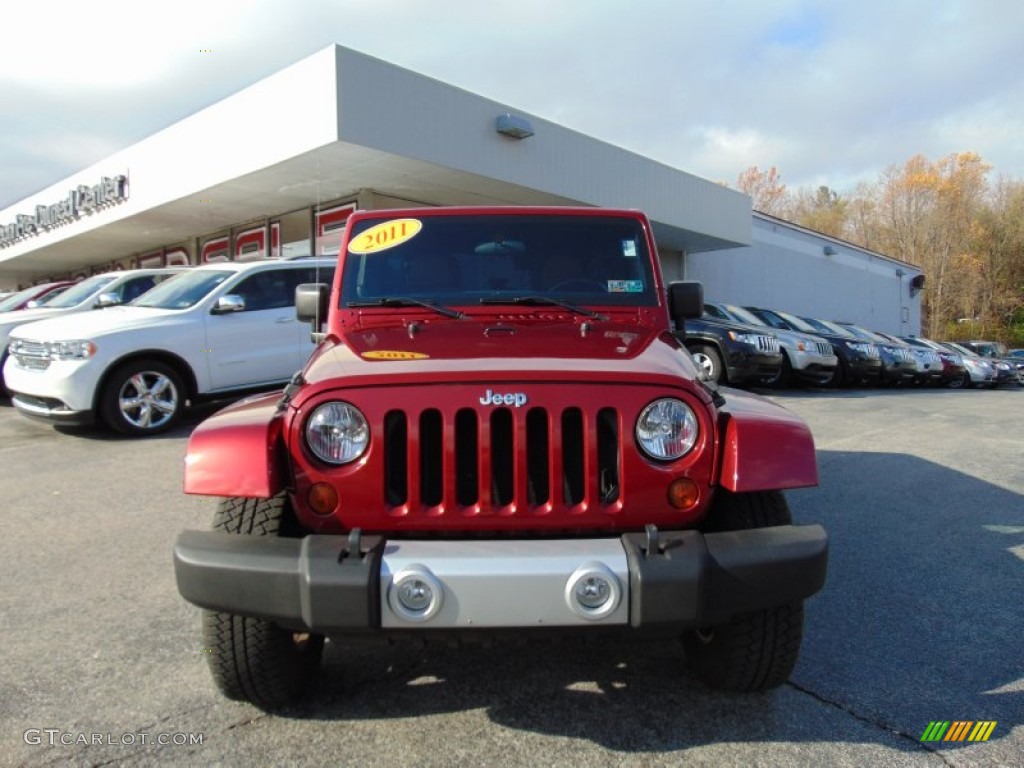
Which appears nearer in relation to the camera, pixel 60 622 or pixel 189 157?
pixel 60 622

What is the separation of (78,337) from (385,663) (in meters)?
5.74

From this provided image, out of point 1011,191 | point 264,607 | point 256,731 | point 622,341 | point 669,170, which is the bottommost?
point 256,731

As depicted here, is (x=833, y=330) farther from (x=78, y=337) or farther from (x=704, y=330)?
(x=78, y=337)

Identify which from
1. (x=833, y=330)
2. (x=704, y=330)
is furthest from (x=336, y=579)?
(x=833, y=330)

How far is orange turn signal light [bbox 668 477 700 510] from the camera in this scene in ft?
7.48

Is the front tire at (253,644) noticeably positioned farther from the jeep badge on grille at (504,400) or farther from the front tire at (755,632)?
the front tire at (755,632)

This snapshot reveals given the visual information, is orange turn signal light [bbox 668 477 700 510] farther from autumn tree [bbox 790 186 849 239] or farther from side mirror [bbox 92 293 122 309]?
autumn tree [bbox 790 186 849 239]

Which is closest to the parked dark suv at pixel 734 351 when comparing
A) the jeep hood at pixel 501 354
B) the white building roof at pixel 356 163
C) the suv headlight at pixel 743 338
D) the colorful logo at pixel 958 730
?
the suv headlight at pixel 743 338

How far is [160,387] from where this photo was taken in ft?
24.2

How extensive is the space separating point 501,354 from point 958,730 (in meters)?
1.97

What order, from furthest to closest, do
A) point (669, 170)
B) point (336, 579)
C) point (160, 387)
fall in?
point (669, 170) < point (160, 387) < point (336, 579)

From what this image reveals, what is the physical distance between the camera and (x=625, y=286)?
344 centimetres

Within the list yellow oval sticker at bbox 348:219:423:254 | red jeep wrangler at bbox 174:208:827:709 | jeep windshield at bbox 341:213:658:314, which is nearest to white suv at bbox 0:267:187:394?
yellow oval sticker at bbox 348:219:423:254

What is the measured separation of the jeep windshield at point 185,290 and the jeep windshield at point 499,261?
5.17 m
